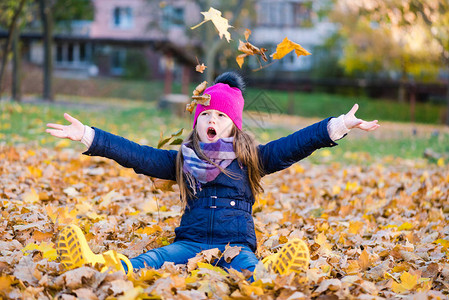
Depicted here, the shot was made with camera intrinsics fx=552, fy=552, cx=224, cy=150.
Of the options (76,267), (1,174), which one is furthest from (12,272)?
(1,174)

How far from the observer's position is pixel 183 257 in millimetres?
2910

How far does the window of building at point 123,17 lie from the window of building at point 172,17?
411 centimetres

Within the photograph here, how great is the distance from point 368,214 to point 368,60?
22229 mm

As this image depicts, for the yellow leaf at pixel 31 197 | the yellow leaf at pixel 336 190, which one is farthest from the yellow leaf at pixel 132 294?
the yellow leaf at pixel 336 190

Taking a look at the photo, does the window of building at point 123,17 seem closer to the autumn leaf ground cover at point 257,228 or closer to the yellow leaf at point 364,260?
the autumn leaf ground cover at point 257,228

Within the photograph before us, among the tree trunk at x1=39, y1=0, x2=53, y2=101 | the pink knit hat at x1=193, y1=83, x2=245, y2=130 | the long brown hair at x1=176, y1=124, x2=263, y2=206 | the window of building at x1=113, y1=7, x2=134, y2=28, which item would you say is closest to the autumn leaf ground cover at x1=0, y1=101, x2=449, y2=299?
the long brown hair at x1=176, y1=124, x2=263, y2=206

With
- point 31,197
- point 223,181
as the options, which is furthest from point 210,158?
point 31,197

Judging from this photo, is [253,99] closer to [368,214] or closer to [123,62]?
[368,214]

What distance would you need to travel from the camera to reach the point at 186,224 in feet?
10.2

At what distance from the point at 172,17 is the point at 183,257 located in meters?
24.8

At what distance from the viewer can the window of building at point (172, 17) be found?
2543 centimetres

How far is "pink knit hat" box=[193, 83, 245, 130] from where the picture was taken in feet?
10.4

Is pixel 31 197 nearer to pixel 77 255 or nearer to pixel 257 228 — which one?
pixel 257 228

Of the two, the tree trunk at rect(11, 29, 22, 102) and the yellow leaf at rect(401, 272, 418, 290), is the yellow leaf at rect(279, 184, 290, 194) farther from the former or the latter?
the tree trunk at rect(11, 29, 22, 102)
